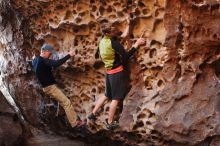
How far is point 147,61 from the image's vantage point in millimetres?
4812

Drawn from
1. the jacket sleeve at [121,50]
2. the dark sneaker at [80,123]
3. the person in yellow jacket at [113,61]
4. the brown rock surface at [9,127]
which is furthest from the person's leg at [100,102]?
the brown rock surface at [9,127]

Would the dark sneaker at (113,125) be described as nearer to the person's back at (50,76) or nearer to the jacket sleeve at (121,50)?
the person's back at (50,76)

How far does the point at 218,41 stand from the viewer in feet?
14.6

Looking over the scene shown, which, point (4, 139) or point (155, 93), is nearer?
point (155, 93)

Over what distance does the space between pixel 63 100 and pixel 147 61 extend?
1.19 m

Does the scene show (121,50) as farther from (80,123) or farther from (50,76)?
(80,123)

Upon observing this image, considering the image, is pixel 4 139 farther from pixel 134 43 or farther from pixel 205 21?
pixel 205 21

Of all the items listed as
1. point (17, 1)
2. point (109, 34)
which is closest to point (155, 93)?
point (109, 34)

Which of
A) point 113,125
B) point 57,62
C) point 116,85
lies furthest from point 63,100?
point 116,85

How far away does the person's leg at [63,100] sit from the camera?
17.6 feet

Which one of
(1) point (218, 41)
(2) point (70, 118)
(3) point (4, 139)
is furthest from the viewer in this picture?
(3) point (4, 139)

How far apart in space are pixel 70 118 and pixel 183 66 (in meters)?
1.57

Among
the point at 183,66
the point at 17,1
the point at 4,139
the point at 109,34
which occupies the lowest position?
the point at 4,139

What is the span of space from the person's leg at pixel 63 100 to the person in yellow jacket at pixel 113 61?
0.56m
